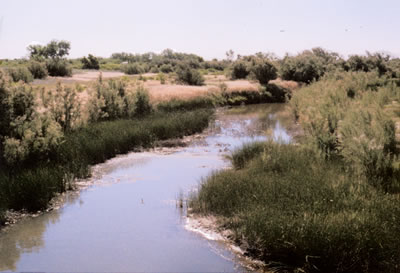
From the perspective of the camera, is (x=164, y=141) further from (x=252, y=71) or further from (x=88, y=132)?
(x=252, y=71)

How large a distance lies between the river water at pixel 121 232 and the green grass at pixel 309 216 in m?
Result: 0.74

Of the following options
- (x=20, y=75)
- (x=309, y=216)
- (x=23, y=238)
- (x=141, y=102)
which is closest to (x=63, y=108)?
(x=141, y=102)

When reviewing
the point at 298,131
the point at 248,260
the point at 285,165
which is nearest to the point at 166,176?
the point at 285,165

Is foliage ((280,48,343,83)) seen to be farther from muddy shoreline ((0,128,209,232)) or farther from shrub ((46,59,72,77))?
muddy shoreline ((0,128,209,232))

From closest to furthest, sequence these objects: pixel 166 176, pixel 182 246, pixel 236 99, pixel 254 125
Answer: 1. pixel 182 246
2. pixel 166 176
3. pixel 254 125
4. pixel 236 99

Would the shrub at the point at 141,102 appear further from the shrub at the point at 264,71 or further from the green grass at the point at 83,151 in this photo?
the shrub at the point at 264,71

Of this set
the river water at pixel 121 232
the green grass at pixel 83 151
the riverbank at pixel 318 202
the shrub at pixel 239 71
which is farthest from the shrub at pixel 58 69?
the riverbank at pixel 318 202

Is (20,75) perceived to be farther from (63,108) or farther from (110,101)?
(63,108)

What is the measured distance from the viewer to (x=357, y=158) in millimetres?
11281

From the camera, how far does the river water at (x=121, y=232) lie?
8.66 meters

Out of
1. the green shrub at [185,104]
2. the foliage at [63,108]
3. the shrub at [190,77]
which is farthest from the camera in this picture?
the shrub at [190,77]

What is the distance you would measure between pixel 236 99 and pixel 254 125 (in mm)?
11554

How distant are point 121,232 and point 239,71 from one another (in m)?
43.9

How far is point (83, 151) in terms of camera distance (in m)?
15.6
